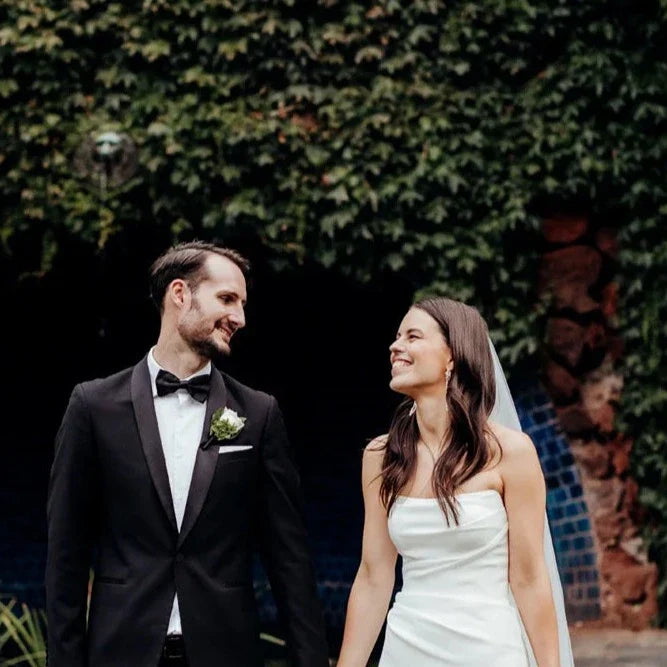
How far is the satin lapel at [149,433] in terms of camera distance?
2932 millimetres

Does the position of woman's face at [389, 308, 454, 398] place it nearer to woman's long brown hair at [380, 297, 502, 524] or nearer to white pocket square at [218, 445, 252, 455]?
woman's long brown hair at [380, 297, 502, 524]

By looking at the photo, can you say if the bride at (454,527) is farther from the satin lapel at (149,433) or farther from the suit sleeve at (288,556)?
the satin lapel at (149,433)

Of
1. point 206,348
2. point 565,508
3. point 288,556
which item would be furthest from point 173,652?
Answer: point 565,508

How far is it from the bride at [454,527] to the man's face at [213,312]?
0.48 meters

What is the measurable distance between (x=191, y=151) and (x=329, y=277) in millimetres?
1595

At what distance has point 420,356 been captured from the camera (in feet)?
10.2

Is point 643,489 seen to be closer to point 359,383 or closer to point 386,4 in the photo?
point 359,383

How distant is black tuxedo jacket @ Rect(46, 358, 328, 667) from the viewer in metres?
2.90

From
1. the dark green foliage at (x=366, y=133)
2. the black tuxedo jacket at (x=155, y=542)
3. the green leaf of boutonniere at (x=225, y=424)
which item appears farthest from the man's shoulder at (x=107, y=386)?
the dark green foliage at (x=366, y=133)

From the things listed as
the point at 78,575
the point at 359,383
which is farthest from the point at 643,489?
the point at 78,575

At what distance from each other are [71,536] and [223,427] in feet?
1.67

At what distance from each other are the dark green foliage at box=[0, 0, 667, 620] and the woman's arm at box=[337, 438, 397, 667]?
3468 mm

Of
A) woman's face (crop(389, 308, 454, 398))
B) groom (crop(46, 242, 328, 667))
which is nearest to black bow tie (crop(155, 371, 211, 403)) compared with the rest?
groom (crop(46, 242, 328, 667))

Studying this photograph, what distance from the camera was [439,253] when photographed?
6586 mm
